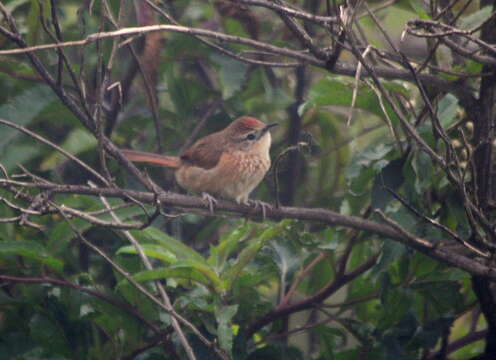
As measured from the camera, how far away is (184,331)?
9.96 ft

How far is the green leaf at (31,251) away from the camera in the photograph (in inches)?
116

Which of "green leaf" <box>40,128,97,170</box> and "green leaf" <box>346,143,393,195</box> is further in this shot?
"green leaf" <box>40,128,97,170</box>

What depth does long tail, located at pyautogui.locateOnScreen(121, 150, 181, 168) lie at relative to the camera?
12.3 ft

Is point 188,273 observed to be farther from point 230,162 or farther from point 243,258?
point 230,162

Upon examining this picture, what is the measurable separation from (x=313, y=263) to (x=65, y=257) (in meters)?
1.25

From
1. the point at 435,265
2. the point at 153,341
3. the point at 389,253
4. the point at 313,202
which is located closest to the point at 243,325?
the point at 153,341

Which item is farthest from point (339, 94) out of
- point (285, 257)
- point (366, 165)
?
point (285, 257)

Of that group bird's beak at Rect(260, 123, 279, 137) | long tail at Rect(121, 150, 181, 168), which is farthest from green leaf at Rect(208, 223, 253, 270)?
bird's beak at Rect(260, 123, 279, 137)

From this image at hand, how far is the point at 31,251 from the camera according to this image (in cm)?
299

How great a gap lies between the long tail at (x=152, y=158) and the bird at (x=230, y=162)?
0.31ft

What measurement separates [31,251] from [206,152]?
1600 millimetres

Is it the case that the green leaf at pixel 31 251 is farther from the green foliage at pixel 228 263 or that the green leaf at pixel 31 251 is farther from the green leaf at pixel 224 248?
the green leaf at pixel 224 248

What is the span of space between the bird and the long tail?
0.10 meters

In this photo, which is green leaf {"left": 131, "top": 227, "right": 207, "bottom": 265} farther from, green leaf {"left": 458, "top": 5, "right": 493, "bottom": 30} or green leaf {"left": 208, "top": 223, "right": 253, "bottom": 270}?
green leaf {"left": 458, "top": 5, "right": 493, "bottom": 30}
